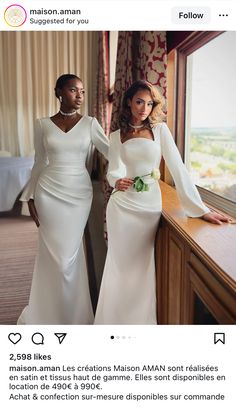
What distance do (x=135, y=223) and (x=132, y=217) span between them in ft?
0.05

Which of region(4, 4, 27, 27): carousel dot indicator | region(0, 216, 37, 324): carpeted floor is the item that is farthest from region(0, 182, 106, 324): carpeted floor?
region(4, 4, 27, 27): carousel dot indicator

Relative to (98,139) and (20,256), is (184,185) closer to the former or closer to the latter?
(98,139)

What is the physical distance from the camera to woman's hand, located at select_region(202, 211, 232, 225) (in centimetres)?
61

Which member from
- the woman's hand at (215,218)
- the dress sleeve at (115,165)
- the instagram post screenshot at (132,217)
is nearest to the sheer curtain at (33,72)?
the instagram post screenshot at (132,217)

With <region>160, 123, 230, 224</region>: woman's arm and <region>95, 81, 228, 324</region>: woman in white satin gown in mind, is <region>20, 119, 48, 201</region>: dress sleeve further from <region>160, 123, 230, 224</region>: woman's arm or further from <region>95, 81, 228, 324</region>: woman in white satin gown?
<region>160, 123, 230, 224</region>: woman's arm

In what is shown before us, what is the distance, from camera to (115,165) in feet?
2.25

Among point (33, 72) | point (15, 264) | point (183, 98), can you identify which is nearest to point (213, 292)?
point (183, 98)

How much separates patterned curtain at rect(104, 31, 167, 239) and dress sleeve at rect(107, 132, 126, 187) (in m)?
0.15

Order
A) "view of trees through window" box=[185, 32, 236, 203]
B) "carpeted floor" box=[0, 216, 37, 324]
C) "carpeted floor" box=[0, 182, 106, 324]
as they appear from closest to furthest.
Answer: "view of trees through window" box=[185, 32, 236, 203]
"carpeted floor" box=[0, 182, 106, 324]
"carpeted floor" box=[0, 216, 37, 324]

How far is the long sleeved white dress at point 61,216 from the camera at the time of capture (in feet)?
2.39
